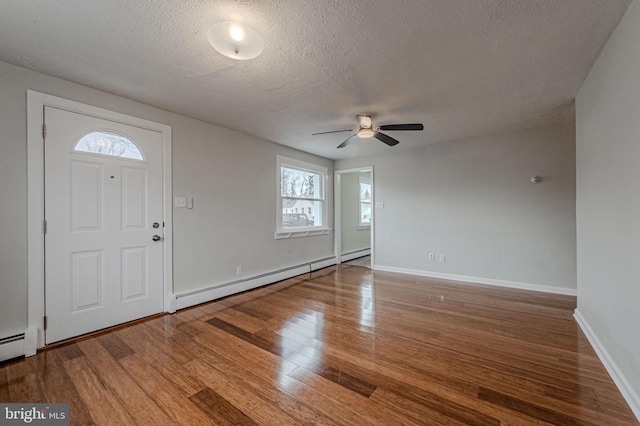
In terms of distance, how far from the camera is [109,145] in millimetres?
2631

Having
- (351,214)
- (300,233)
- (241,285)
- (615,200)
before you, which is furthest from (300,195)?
(615,200)

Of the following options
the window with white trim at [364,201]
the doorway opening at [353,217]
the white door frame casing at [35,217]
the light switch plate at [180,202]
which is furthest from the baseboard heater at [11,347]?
the window with white trim at [364,201]

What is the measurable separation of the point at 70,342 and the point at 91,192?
1.38 meters

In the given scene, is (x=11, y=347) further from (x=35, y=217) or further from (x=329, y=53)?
(x=329, y=53)

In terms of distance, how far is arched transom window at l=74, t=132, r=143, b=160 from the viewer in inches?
97.8

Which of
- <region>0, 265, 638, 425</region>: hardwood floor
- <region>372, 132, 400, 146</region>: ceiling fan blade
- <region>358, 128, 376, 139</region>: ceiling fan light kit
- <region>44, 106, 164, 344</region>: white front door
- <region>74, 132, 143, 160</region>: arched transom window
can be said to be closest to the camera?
<region>0, 265, 638, 425</region>: hardwood floor

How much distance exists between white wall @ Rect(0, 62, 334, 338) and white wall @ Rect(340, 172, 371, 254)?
1.09m

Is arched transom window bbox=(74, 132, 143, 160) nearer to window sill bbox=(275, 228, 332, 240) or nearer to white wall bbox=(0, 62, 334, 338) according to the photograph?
white wall bbox=(0, 62, 334, 338)

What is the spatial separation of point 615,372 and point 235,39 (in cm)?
342

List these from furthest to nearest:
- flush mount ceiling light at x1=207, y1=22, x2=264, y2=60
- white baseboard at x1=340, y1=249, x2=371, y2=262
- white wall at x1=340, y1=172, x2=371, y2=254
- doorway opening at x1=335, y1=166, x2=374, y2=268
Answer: white wall at x1=340, y1=172, x2=371, y2=254
white baseboard at x1=340, y1=249, x2=371, y2=262
doorway opening at x1=335, y1=166, x2=374, y2=268
flush mount ceiling light at x1=207, y1=22, x2=264, y2=60

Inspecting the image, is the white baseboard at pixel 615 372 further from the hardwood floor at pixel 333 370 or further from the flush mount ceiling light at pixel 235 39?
the flush mount ceiling light at pixel 235 39

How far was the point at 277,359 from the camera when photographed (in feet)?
6.75

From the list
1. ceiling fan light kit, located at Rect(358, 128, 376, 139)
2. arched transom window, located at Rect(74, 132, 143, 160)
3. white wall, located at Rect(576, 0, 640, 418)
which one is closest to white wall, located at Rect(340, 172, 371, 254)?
ceiling fan light kit, located at Rect(358, 128, 376, 139)

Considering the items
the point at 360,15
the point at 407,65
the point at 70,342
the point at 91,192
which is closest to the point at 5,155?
the point at 91,192
